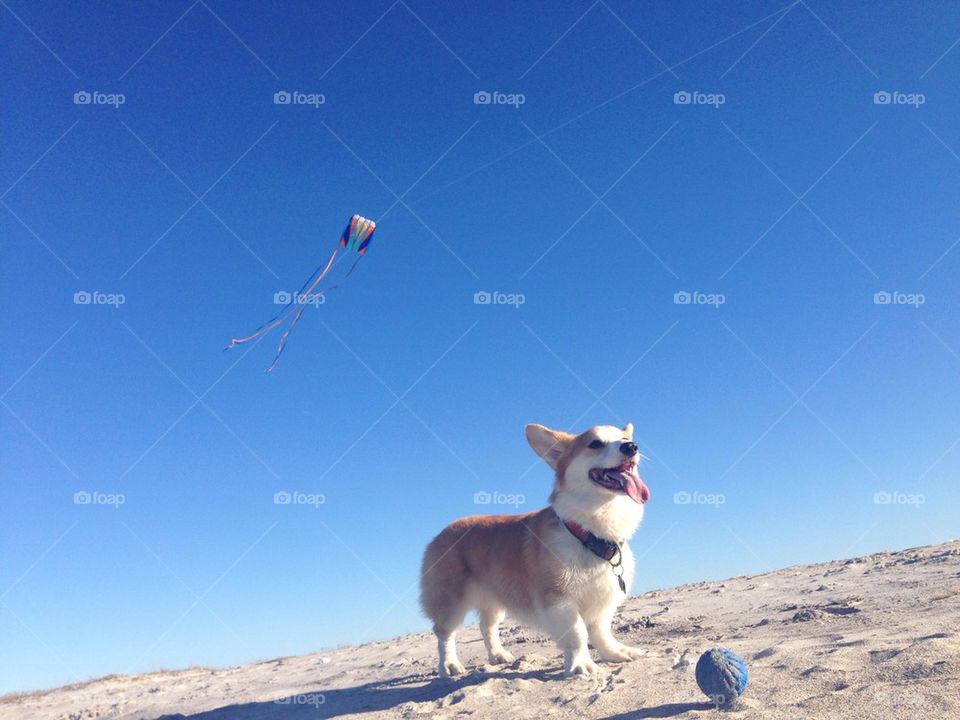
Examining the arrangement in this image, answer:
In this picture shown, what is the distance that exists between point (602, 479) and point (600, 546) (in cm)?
53

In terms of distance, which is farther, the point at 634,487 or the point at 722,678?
the point at 634,487

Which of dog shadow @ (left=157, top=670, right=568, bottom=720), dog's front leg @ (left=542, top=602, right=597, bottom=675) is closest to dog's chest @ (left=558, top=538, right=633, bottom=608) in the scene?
dog's front leg @ (left=542, top=602, right=597, bottom=675)

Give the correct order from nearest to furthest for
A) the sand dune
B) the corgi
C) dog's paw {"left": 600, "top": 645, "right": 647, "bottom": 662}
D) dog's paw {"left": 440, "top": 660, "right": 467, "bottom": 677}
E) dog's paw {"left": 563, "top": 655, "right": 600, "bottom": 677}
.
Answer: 1. the sand dune
2. dog's paw {"left": 563, "top": 655, "right": 600, "bottom": 677}
3. the corgi
4. dog's paw {"left": 600, "top": 645, "right": 647, "bottom": 662}
5. dog's paw {"left": 440, "top": 660, "right": 467, "bottom": 677}

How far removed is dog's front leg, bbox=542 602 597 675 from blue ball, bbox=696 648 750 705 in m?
1.44

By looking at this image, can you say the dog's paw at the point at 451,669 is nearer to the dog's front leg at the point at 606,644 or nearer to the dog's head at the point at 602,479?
the dog's front leg at the point at 606,644

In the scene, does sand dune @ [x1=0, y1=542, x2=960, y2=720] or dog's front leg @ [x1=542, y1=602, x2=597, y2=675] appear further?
dog's front leg @ [x1=542, y1=602, x2=597, y2=675]

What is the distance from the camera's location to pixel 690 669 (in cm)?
514

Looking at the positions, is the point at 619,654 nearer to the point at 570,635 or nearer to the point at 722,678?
the point at 570,635

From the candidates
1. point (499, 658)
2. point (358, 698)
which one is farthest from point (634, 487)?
point (358, 698)

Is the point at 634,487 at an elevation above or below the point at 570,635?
above

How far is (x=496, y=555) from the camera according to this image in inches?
259

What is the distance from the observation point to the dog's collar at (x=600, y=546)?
230 inches

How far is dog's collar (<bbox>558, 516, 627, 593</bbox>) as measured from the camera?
5.84 metres

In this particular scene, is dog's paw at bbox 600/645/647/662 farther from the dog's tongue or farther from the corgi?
the dog's tongue
